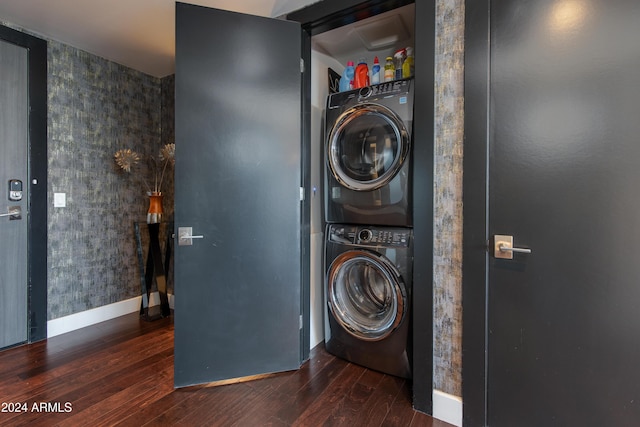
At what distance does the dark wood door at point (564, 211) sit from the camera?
114cm

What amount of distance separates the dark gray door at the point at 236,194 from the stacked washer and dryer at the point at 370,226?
29 centimetres

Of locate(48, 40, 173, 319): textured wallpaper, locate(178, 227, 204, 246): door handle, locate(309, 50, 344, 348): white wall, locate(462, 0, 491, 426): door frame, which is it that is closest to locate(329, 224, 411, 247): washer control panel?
locate(309, 50, 344, 348): white wall

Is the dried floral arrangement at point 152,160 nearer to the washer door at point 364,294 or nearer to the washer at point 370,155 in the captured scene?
the washer at point 370,155

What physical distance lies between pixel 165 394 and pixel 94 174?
80.8 inches

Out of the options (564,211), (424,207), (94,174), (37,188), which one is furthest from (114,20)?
(564,211)

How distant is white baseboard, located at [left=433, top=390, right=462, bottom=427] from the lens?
1447 mm

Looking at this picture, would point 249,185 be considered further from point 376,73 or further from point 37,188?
point 37,188

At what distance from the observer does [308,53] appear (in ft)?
6.56

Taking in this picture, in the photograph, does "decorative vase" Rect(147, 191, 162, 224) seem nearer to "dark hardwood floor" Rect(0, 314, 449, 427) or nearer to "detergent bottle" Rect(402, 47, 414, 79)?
"dark hardwood floor" Rect(0, 314, 449, 427)

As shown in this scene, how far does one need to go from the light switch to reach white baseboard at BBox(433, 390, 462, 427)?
3086 millimetres

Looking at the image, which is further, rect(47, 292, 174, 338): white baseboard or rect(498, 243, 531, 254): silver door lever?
rect(47, 292, 174, 338): white baseboard

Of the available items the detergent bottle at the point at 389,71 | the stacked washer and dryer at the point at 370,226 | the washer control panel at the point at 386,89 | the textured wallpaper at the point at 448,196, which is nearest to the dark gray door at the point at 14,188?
the stacked washer and dryer at the point at 370,226

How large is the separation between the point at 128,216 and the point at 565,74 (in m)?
3.45

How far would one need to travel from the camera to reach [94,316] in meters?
2.63
